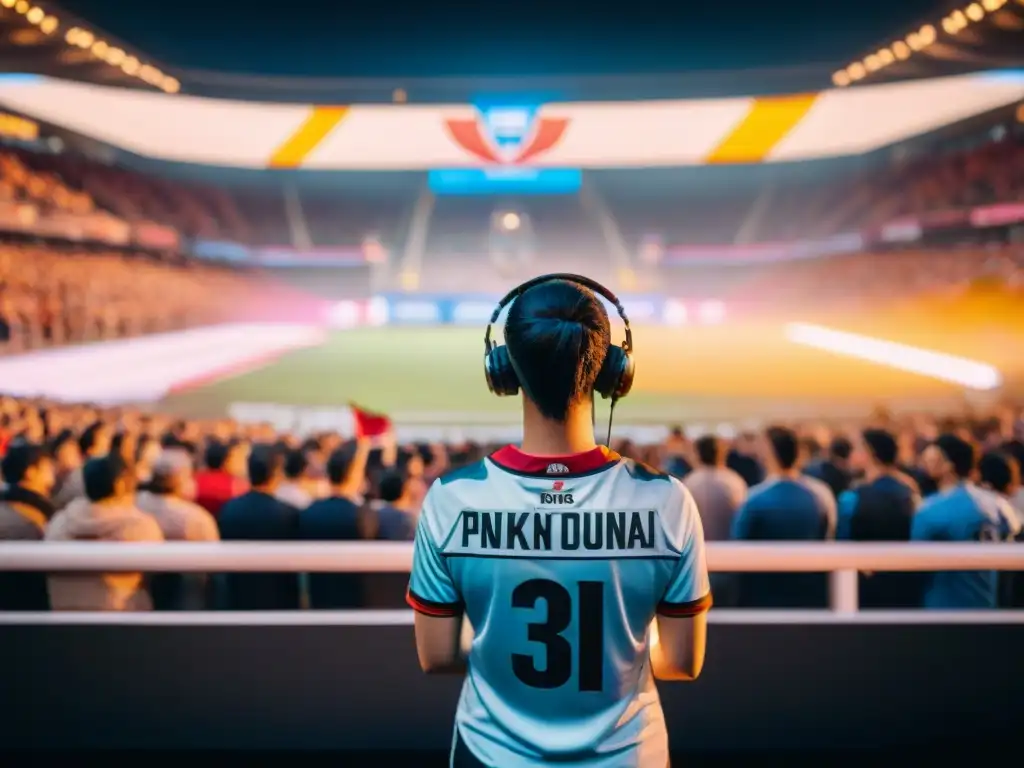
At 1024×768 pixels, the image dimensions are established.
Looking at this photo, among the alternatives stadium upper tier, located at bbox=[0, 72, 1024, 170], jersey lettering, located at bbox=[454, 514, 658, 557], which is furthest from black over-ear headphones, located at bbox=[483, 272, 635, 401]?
stadium upper tier, located at bbox=[0, 72, 1024, 170]

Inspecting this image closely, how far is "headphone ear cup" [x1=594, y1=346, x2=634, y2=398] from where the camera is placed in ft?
5.65

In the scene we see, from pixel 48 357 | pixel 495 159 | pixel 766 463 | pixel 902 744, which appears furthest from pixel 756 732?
pixel 495 159

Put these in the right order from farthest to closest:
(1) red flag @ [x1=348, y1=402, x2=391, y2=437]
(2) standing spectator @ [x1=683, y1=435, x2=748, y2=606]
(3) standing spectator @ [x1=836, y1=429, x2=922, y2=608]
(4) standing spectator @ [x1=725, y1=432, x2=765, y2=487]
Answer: (1) red flag @ [x1=348, y1=402, x2=391, y2=437] < (4) standing spectator @ [x1=725, y1=432, x2=765, y2=487] < (2) standing spectator @ [x1=683, y1=435, x2=748, y2=606] < (3) standing spectator @ [x1=836, y1=429, x2=922, y2=608]

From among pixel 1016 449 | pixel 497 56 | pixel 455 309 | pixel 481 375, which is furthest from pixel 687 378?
pixel 455 309

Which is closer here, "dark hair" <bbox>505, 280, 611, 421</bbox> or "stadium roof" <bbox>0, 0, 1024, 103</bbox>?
"dark hair" <bbox>505, 280, 611, 421</bbox>

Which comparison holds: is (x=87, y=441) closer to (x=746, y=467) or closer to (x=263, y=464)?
(x=263, y=464)

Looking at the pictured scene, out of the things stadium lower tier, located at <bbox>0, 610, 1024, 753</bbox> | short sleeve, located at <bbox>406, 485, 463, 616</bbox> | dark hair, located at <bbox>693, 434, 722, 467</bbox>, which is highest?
short sleeve, located at <bbox>406, 485, 463, 616</bbox>

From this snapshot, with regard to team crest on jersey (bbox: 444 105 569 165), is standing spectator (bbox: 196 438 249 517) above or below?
below

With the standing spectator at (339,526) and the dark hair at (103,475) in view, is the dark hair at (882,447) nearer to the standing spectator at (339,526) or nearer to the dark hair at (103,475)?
the standing spectator at (339,526)

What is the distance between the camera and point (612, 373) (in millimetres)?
1729

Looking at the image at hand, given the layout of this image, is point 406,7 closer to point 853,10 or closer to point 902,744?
point 853,10

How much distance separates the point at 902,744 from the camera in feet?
9.72

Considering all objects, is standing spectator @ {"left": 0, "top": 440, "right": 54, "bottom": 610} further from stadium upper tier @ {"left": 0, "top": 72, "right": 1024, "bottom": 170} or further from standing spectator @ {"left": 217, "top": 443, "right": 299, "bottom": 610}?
stadium upper tier @ {"left": 0, "top": 72, "right": 1024, "bottom": 170}

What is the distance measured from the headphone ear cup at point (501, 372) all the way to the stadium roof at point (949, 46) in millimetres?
14792
